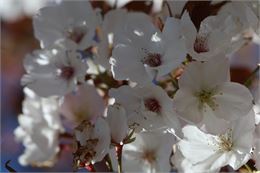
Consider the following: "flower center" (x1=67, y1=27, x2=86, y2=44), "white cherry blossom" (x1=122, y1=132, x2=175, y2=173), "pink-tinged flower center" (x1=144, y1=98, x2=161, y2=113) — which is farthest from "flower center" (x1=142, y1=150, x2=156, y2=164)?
"flower center" (x1=67, y1=27, x2=86, y2=44)

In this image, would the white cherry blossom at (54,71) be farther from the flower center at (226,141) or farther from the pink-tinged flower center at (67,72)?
the flower center at (226,141)

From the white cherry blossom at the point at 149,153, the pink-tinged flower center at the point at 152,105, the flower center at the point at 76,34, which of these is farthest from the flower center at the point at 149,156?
the flower center at the point at 76,34

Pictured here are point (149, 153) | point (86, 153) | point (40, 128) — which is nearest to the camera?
point (86, 153)

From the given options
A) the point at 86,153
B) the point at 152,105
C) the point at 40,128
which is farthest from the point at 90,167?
the point at 40,128

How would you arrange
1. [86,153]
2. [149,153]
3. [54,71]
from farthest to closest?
[54,71] → [149,153] → [86,153]

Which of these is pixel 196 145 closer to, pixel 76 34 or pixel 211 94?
pixel 211 94

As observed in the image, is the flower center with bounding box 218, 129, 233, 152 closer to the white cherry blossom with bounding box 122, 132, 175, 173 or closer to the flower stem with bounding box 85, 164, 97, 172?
the white cherry blossom with bounding box 122, 132, 175, 173
